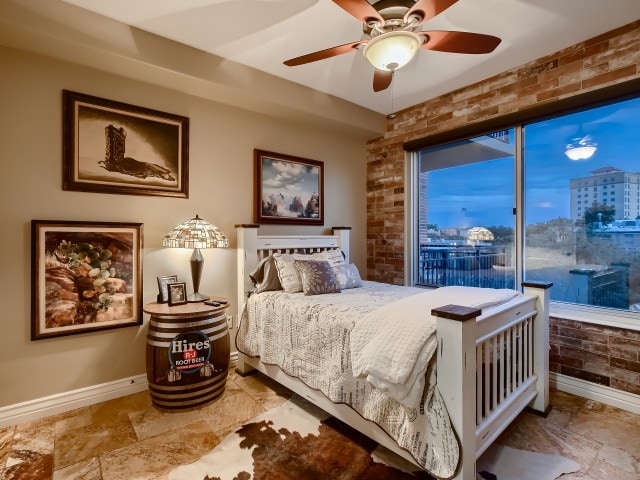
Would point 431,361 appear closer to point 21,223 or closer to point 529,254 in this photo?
point 529,254

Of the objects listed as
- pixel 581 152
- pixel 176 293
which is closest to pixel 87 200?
pixel 176 293

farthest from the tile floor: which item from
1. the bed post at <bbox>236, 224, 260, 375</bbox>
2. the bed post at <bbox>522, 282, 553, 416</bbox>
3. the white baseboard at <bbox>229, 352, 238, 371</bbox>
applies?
the white baseboard at <bbox>229, 352, 238, 371</bbox>

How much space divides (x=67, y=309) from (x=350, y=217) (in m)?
2.92

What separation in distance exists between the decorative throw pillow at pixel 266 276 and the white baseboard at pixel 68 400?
1.16 meters

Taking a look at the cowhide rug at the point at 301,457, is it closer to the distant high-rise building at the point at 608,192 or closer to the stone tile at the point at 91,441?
the stone tile at the point at 91,441

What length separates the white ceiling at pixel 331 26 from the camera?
2080mm

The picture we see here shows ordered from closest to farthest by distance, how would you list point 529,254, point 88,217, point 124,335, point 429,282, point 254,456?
point 254,456, point 88,217, point 124,335, point 529,254, point 429,282

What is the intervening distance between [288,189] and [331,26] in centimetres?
161

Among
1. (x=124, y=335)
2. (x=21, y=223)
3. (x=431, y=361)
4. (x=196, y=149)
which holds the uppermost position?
(x=196, y=149)

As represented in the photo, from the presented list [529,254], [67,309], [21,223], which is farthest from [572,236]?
[21,223]

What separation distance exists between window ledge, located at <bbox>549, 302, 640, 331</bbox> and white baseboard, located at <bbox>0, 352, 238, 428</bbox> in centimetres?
343

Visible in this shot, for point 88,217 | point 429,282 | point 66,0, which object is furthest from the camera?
point 429,282

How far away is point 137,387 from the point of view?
2.61m

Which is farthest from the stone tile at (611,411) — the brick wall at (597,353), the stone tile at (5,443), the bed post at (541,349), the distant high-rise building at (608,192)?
the stone tile at (5,443)
